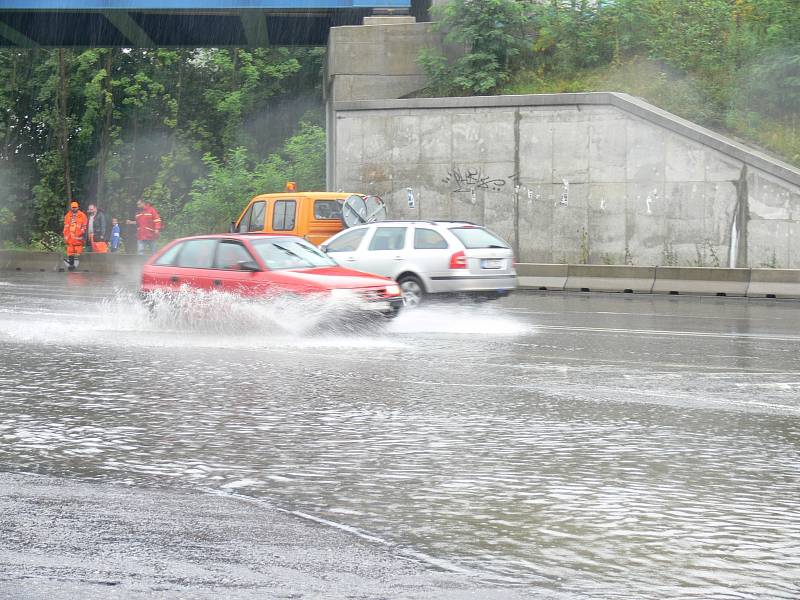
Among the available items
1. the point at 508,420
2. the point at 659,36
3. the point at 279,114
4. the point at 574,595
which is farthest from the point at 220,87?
the point at 574,595

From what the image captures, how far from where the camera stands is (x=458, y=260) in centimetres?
1992

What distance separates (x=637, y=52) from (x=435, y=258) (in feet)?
51.9

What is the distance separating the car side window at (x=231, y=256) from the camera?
52.0 ft

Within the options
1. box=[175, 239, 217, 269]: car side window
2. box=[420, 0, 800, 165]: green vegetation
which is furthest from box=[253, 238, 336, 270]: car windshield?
box=[420, 0, 800, 165]: green vegetation

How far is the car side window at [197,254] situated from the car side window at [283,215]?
29.1 feet

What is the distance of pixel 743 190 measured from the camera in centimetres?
2772

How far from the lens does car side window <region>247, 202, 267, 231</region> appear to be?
85.3 feet

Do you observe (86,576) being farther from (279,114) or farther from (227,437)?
(279,114)

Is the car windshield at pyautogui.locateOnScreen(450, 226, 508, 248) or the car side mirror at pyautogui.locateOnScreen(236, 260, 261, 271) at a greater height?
the car windshield at pyautogui.locateOnScreen(450, 226, 508, 248)

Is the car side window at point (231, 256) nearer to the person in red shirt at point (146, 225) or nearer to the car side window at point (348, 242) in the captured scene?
the car side window at point (348, 242)

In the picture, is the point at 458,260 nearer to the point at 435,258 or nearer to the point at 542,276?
the point at 435,258

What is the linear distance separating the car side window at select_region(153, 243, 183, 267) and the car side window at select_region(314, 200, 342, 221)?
893 centimetres

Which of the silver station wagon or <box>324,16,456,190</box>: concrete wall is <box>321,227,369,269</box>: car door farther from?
<box>324,16,456,190</box>: concrete wall

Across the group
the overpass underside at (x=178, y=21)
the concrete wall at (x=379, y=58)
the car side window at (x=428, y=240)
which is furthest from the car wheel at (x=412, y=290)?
the overpass underside at (x=178, y=21)
